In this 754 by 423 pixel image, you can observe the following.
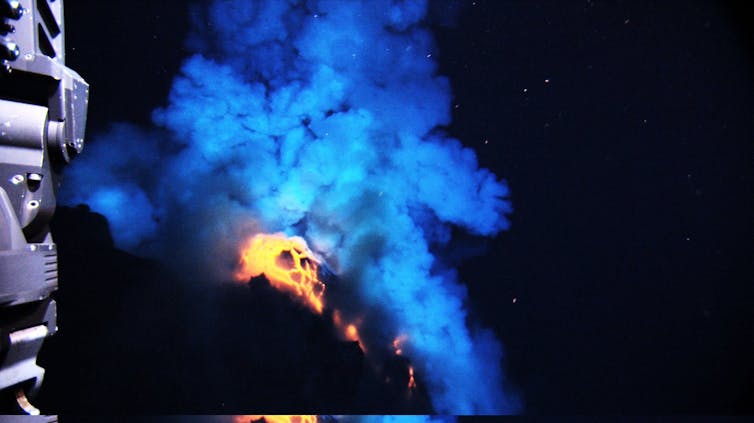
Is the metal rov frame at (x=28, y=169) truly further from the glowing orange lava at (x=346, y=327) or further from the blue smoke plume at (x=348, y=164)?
the glowing orange lava at (x=346, y=327)

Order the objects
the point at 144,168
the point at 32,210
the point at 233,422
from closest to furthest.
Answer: the point at 32,210, the point at 233,422, the point at 144,168

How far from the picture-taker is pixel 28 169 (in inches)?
79.6

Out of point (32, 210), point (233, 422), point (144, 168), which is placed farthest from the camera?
point (144, 168)

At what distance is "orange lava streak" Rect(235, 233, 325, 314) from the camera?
3080 millimetres

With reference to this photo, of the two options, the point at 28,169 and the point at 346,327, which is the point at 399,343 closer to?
the point at 346,327

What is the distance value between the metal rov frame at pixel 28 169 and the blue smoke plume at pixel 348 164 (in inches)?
36.4

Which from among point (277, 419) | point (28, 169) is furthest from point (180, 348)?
point (28, 169)

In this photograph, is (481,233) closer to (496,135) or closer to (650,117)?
(496,135)

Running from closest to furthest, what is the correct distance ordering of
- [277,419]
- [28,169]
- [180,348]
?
[28,169] → [277,419] → [180,348]

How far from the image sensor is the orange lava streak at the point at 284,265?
3080 millimetres

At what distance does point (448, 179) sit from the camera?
314 cm

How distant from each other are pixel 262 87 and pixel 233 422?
72.0 inches

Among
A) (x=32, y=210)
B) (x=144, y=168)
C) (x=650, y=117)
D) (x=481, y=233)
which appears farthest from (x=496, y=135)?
A: (x=32, y=210)

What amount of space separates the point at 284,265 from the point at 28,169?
4.65 ft
